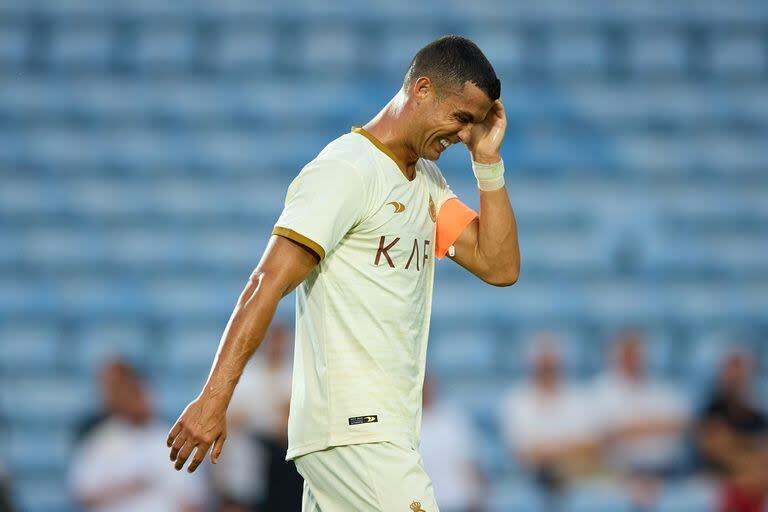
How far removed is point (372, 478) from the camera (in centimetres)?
304

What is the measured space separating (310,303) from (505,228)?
65 cm

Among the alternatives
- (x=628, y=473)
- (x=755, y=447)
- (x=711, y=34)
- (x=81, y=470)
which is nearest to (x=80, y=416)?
(x=81, y=470)

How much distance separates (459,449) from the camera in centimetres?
671

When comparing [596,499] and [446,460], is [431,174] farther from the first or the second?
[596,499]

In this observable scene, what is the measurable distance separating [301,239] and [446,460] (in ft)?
12.9

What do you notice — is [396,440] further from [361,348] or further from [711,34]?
[711,34]

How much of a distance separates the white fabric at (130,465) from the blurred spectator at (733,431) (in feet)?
9.85

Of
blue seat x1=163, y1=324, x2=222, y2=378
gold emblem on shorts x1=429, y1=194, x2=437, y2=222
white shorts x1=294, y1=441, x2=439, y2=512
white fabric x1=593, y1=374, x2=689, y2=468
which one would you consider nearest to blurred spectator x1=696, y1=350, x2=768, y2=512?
white fabric x1=593, y1=374, x2=689, y2=468

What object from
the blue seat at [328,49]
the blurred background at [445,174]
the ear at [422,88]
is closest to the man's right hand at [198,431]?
the ear at [422,88]

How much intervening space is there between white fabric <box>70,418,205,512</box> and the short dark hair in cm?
382

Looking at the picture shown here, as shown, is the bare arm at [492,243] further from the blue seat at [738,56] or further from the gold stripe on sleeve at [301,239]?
the blue seat at [738,56]

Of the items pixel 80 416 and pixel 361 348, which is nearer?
pixel 361 348

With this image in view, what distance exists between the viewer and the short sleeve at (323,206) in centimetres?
292

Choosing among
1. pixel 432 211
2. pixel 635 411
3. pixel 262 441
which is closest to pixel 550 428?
pixel 635 411
